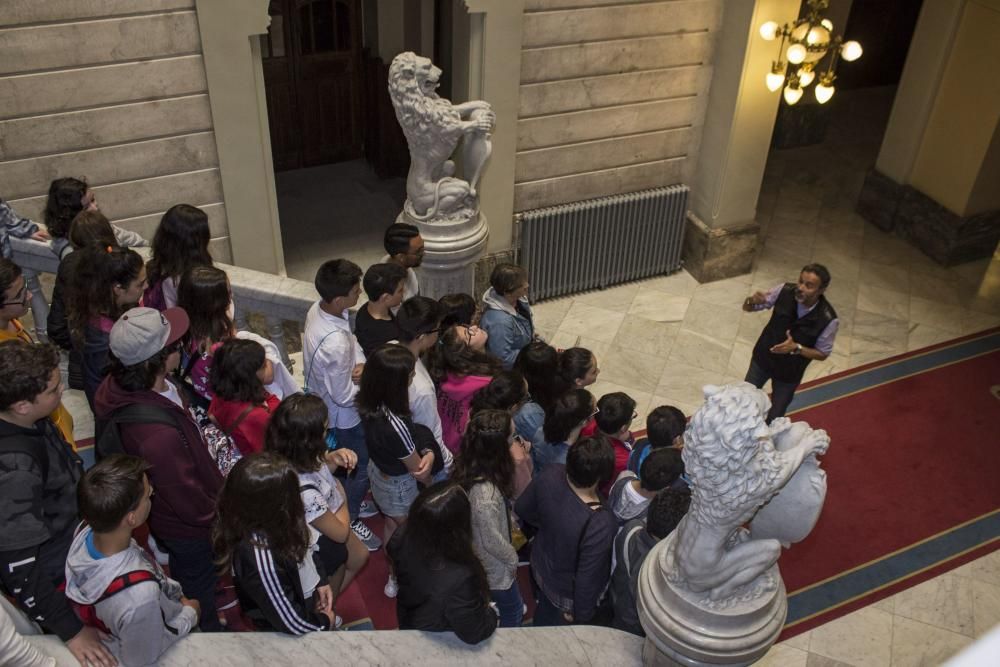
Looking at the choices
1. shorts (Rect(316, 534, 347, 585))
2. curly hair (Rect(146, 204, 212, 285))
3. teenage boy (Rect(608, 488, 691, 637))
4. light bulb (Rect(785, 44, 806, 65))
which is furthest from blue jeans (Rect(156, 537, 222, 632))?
light bulb (Rect(785, 44, 806, 65))

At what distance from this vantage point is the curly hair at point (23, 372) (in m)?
3.63

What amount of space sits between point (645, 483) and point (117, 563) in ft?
8.13

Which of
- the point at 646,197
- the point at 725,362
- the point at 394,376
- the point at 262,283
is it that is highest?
the point at 394,376

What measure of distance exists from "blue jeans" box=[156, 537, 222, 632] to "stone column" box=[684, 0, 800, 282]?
682 cm

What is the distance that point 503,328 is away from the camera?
604 cm

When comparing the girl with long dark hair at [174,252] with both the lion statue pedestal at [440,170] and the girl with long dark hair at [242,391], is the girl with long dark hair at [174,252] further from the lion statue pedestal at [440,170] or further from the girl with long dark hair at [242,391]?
the lion statue pedestal at [440,170]

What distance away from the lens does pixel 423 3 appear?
995 cm

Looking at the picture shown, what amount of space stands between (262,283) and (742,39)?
17.0 ft

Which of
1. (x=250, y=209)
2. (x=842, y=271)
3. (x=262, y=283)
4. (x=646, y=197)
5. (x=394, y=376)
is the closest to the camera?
(x=394, y=376)

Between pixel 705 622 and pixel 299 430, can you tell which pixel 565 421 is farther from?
pixel 705 622

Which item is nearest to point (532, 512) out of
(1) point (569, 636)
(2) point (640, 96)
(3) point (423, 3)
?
(1) point (569, 636)

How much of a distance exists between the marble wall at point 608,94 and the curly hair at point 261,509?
5805 millimetres

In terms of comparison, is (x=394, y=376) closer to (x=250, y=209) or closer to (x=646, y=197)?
(x=250, y=209)

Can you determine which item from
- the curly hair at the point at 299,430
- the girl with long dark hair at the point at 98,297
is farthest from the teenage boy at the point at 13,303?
the curly hair at the point at 299,430
